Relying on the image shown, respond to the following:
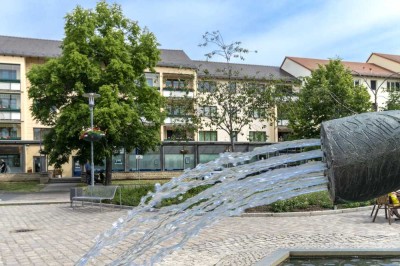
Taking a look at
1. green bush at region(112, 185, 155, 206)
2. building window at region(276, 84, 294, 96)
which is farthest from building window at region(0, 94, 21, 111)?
building window at region(276, 84, 294, 96)

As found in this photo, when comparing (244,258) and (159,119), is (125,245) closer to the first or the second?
(244,258)

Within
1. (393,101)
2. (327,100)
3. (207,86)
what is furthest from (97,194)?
(393,101)

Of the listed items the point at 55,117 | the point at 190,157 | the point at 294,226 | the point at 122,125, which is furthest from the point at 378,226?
the point at 190,157

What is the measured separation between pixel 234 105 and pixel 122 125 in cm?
1228

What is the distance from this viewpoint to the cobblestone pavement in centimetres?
796

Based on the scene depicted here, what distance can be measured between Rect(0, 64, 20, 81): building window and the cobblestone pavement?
1398 inches

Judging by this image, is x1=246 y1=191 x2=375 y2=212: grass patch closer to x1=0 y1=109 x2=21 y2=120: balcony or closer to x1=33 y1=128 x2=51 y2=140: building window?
x1=33 y1=128 x2=51 y2=140: building window

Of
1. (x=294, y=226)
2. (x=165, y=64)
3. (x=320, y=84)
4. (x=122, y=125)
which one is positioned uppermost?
(x=165, y=64)

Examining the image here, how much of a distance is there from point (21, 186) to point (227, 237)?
30029mm

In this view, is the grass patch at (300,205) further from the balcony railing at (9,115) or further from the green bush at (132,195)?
the balcony railing at (9,115)

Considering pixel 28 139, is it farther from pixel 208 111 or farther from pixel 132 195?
pixel 132 195

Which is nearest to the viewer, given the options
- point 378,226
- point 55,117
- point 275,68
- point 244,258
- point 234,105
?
point 244,258

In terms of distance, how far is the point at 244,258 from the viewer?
297 inches

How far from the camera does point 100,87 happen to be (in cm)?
2984
